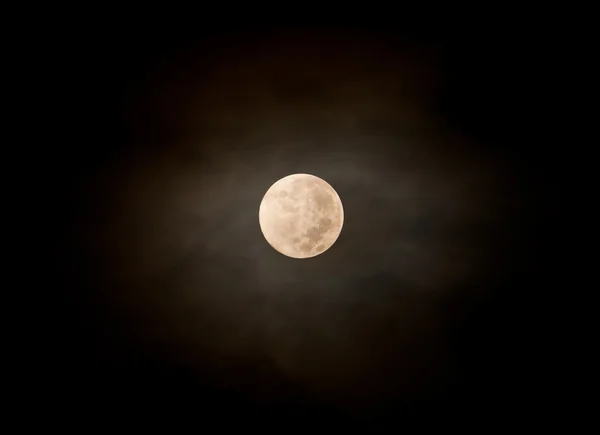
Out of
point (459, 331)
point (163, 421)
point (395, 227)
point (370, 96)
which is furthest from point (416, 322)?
point (163, 421)

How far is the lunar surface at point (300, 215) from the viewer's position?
6.75 ft

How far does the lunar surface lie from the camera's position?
81.0 inches

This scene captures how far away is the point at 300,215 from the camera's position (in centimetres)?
205

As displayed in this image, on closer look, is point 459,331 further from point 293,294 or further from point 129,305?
point 129,305

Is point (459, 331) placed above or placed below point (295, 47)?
below

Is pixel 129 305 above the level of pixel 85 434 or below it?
above

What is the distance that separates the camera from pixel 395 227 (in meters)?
2.47

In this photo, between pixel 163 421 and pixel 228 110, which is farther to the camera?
pixel 163 421

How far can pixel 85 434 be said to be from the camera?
254cm

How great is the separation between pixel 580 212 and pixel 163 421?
2.75 meters

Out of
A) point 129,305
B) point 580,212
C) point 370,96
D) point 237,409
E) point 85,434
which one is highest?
point 370,96

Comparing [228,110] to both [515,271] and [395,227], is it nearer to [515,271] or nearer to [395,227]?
[395,227]

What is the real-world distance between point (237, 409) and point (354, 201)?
1.43 meters

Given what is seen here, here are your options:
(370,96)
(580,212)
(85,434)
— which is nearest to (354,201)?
(370,96)
